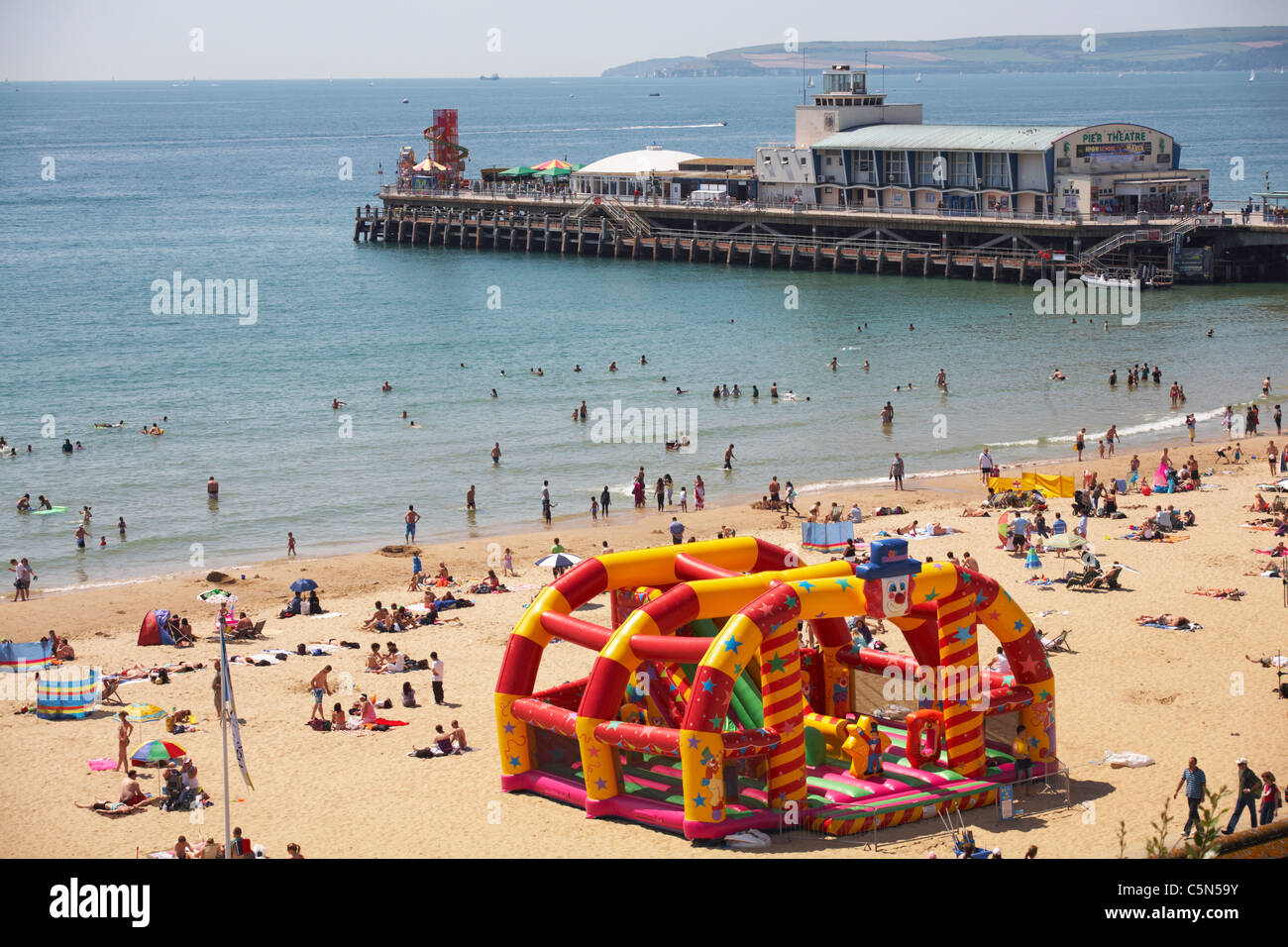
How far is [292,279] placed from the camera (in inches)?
3351

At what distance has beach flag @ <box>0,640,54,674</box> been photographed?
78.3 ft

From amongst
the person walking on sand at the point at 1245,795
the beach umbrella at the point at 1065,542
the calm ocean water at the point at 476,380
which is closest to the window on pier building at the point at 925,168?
the calm ocean water at the point at 476,380

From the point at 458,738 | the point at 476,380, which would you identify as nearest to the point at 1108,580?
the point at 458,738

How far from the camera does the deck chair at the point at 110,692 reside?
22.9 metres

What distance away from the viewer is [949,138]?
7525cm

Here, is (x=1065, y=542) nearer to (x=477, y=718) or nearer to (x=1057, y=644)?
(x=1057, y=644)

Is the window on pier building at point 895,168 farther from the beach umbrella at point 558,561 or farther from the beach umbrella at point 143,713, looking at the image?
the beach umbrella at point 143,713

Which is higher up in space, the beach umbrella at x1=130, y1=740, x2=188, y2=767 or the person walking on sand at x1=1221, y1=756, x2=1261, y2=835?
the person walking on sand at x1=1221, y1=756, x2=1261, y2=835

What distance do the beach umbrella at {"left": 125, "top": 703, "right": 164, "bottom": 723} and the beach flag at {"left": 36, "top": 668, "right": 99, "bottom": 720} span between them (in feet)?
2.87

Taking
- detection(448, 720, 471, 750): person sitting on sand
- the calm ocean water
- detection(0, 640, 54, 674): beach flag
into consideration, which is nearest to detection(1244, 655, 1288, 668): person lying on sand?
detection(448, 720, 471, 750): person sitting on sand

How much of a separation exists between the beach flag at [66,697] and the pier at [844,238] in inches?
2222

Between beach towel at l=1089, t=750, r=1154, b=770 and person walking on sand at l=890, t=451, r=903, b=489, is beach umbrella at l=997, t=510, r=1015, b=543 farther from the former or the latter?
beach towel at l=1089, t=750, r=1154, b=770

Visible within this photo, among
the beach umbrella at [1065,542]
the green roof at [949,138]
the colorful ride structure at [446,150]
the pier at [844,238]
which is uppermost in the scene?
the colorful ride structure at [446,150]

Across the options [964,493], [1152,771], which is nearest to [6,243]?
[964,493]
